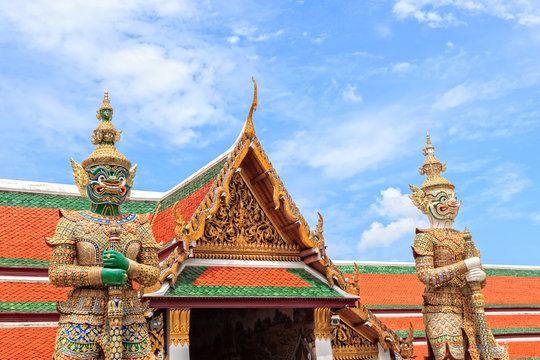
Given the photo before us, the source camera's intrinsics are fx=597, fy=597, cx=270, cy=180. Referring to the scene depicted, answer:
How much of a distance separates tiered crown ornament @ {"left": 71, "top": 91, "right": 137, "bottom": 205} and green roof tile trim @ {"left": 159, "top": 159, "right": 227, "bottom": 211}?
8.41 ft

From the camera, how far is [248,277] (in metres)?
7.97

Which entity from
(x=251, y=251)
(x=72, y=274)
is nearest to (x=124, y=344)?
(x=72, y=274)

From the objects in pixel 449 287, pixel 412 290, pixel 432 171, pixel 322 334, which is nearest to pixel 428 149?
pixel 432 171

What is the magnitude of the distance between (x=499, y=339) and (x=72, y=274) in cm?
1243

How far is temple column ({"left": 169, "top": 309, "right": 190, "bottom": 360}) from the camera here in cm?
713

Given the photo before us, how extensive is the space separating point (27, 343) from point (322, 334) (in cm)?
400

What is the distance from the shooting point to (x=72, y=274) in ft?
20.3

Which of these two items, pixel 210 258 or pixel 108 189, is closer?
pixel 108 189

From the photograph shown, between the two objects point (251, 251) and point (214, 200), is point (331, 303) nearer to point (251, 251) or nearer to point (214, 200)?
point (251, 251)

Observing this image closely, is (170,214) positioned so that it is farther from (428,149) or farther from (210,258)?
(428,149)

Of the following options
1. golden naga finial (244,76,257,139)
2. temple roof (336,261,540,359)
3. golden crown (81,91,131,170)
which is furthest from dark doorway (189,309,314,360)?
temple roof (336,261,540,359)

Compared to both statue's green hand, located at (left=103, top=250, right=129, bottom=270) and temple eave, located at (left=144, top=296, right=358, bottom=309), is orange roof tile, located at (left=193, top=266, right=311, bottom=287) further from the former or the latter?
statue's green hand, located at (left=103, top=250, right=129, bottom=270)

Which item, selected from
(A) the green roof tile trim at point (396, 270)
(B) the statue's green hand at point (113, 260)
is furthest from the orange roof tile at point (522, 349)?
(B) the statue's green hand at point (113, 260)

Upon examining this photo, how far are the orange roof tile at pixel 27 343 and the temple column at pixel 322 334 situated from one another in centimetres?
358
